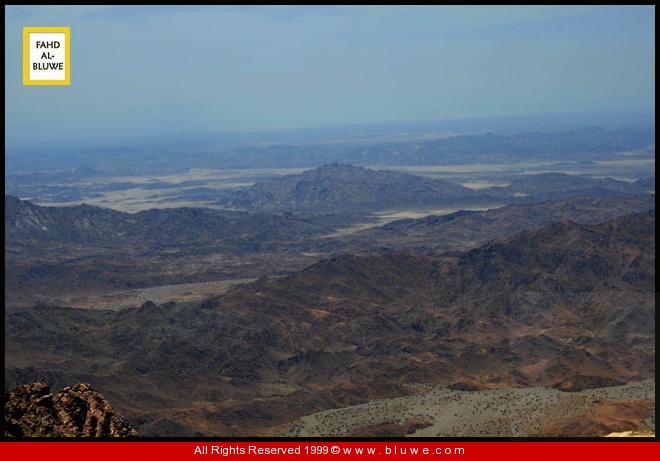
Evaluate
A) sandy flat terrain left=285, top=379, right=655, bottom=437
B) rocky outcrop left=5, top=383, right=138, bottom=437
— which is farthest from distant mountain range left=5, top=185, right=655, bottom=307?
rocky outcrop left=5, top=383, right=138, bottom=437

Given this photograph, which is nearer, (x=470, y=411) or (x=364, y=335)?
(x=470, y=411)

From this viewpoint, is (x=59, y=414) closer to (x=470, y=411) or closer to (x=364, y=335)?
(x=470, y=411)
